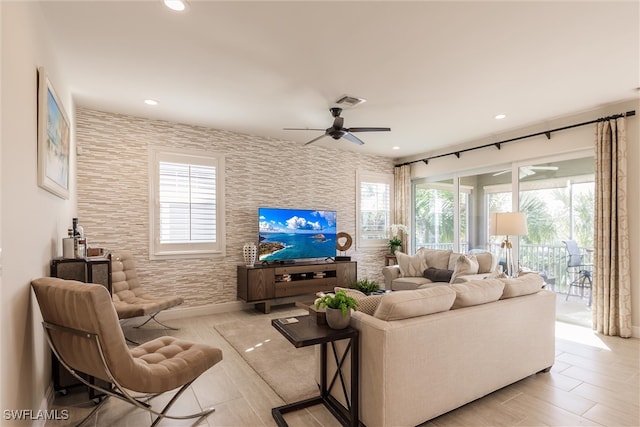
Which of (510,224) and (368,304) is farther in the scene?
(510,224)

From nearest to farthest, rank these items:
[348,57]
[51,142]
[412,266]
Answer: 1. [51,142]
2. [348,57]
3. [412,266]

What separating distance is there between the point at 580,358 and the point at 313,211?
3752 mm

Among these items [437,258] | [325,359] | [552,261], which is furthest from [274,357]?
[552,261]

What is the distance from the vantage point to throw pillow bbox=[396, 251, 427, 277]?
509 cm

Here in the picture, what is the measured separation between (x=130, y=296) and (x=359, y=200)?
4.11 metres

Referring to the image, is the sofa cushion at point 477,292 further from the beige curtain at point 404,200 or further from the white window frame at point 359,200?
the beige curtain at point 404,200

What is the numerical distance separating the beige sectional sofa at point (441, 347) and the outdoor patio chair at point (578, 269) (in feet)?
7.33

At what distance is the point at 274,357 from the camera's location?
10.3ft

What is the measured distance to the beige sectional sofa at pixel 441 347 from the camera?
6.15 ft

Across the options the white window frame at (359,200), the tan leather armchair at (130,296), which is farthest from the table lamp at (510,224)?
the tan leather armchair at (130,296)

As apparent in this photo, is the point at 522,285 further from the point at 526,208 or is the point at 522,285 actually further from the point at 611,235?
the point at 526,208

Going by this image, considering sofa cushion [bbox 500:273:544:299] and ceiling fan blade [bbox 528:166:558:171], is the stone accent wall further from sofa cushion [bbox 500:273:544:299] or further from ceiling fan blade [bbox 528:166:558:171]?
sofa cushion [bbox 500:273:544:299]

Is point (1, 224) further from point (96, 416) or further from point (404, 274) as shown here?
point (404, 274)

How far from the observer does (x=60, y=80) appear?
284 centimetres
